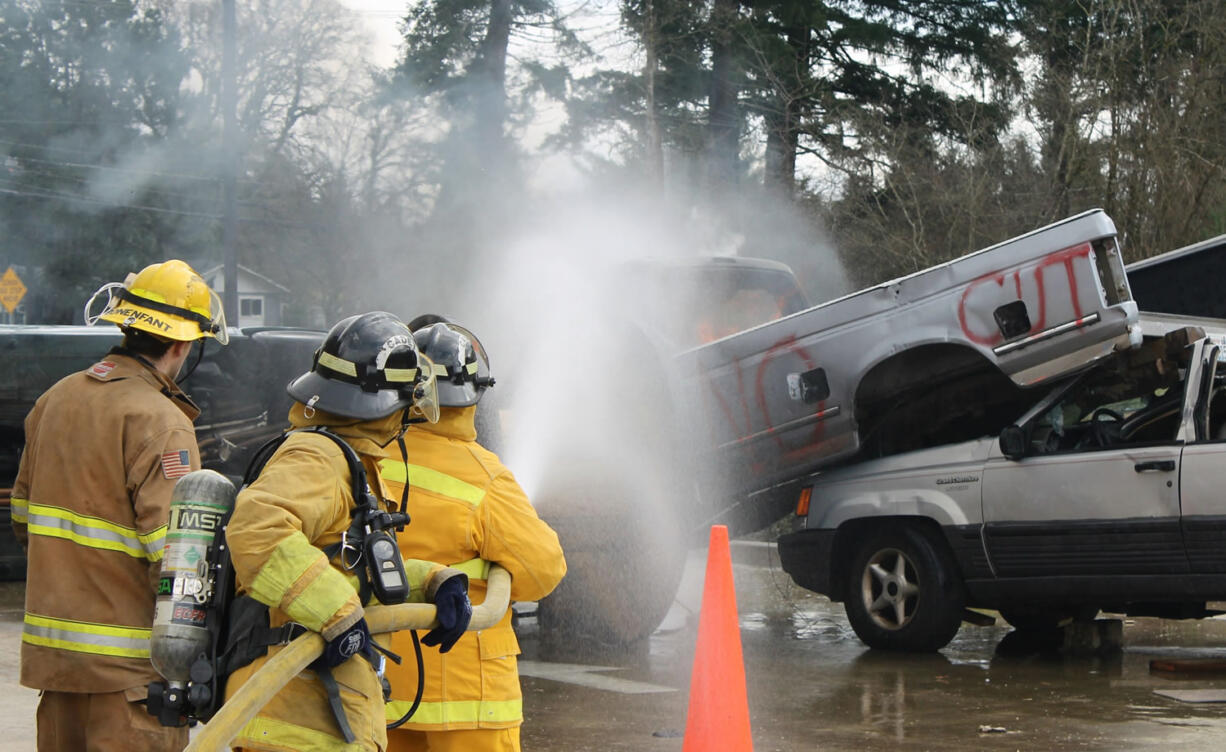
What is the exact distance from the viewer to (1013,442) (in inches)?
308

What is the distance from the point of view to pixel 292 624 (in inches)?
118

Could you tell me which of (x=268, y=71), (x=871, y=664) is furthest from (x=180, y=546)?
(x=268, y=71)

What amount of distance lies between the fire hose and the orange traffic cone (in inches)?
80.6

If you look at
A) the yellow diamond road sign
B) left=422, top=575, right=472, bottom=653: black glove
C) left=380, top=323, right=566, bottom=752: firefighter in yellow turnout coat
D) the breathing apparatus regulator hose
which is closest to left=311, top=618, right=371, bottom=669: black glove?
left=422, top=575, right=472, bottom=653: black glove

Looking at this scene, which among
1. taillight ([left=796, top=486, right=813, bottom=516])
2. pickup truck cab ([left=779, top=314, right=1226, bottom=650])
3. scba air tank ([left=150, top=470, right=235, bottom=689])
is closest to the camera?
scba air tank ([left=150, top=470, right=235, bottom=689])

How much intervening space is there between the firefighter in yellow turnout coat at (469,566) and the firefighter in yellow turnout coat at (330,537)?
0.12 metres

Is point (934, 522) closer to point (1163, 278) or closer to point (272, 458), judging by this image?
point (1163, 278)

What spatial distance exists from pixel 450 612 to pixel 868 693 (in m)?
4.50

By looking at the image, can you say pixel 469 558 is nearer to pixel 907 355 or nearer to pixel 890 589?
pixel 890 589

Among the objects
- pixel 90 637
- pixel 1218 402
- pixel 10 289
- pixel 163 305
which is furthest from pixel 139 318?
pixel 10 289

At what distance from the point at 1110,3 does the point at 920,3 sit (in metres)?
6.98

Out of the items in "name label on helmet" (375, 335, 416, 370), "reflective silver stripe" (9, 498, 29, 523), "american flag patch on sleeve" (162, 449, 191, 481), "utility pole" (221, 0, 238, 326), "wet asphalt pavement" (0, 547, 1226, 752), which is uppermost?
"utility pole" (221, 0, 238, 326)

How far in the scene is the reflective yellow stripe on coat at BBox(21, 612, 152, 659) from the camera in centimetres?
362

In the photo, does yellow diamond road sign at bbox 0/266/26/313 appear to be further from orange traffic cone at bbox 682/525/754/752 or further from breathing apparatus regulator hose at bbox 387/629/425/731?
breathing apparatus regulator hose at bbox 387/629/425/731
